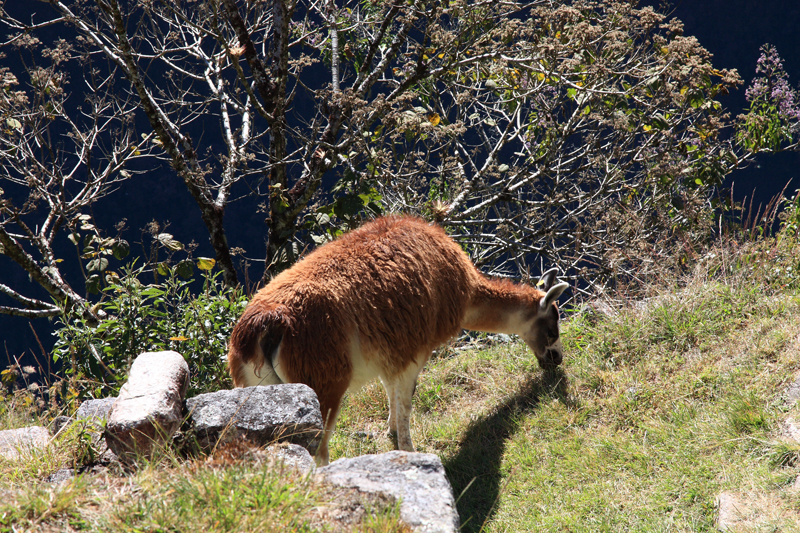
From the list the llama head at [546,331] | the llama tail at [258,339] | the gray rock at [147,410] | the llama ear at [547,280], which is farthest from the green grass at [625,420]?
the gray rock at [147,410]

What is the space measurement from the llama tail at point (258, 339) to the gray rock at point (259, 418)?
504mm

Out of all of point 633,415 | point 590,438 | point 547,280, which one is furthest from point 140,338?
point 633,415

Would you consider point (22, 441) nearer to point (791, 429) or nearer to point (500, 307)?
point (500, 307)

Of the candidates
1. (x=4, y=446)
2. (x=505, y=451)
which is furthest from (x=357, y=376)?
(x=4, y=446)

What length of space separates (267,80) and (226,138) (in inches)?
38.9

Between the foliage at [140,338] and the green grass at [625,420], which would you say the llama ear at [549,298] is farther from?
the foliage at [140,338]

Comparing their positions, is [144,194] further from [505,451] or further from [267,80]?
[505,451]

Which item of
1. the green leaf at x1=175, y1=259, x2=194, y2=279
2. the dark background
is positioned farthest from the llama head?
the dark background

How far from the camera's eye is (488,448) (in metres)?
4.95

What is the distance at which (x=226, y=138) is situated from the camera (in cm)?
729

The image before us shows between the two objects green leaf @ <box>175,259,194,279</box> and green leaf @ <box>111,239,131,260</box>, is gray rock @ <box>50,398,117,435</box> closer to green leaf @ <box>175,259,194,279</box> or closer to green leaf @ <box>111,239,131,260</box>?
green leaf @ <box>175,259,194,279</box>

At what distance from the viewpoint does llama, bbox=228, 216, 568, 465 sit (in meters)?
3.86

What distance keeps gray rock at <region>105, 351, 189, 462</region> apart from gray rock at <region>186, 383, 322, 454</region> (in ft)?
0.47

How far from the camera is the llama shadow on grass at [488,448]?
173 inches
